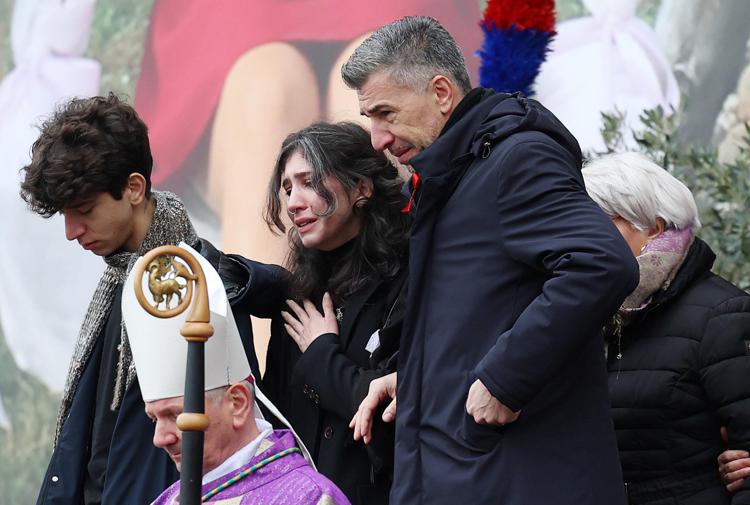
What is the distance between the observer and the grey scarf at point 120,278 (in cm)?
377

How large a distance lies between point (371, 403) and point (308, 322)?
0.51 meters

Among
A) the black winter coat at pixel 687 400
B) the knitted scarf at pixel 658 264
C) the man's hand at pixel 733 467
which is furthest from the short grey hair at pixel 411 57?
the man's hand at pixel 733 467

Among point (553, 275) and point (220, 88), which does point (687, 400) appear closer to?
point (553, 275)

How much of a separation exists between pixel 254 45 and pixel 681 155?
8.14 ft

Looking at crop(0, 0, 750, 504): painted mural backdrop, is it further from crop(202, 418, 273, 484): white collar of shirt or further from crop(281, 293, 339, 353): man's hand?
crop(202, 418, 273, 484): white collar of shirt

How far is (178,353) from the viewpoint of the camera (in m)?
3.02

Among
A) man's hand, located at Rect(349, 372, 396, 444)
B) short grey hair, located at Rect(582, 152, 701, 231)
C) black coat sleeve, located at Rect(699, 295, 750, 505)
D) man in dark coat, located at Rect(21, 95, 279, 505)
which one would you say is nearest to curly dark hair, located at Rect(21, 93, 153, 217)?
man in dark coat, located at Rect(21, 95, 279, 505)

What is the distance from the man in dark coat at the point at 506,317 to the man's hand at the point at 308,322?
0.73m

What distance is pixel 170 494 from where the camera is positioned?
3203mm

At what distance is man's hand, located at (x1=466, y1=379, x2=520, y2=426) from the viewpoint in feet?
8.59

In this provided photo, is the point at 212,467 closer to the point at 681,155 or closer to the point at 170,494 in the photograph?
the point at 170,494

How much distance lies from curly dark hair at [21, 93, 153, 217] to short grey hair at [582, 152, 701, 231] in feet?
4.23

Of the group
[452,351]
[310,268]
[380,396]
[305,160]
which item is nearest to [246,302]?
[310,268]

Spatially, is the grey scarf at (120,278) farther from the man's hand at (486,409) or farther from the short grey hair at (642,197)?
the man's hand at (486,409)
